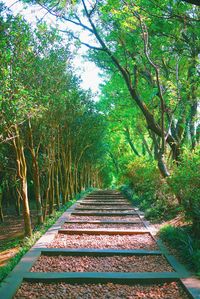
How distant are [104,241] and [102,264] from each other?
5.90 ft

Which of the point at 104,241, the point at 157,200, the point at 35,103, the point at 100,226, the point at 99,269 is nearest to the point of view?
the point at 99,269

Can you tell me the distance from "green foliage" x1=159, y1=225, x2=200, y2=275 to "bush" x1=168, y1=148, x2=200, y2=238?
308mm

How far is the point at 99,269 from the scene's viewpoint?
5.47 metres

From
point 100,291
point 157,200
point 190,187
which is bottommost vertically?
point 100,291

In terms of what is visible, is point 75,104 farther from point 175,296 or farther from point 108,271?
point 175,296

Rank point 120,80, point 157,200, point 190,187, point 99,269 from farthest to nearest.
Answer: point 120,80 → point 157,200 → point 190,187 → point 99,269

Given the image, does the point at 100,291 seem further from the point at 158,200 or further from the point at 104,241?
the point at 158,200

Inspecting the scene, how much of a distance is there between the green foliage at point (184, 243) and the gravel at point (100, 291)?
71 cm

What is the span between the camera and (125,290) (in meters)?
4.56

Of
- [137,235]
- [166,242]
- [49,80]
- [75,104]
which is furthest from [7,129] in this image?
[75,104]

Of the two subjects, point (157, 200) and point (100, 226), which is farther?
point (157, 200)

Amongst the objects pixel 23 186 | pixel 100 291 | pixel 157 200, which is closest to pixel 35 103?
pixel 23 186

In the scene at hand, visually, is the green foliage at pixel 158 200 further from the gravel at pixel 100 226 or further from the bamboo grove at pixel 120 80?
the gravel at pixel 100 226

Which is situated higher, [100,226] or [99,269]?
[100,226]
